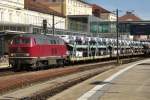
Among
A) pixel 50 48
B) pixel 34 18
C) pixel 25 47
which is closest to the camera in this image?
pixel 25 47

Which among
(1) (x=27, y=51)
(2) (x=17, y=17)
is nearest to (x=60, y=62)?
(1) (x=27, y=51)

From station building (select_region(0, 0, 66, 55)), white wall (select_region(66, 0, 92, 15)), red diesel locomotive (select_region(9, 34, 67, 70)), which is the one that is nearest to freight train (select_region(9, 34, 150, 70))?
red diesel locomotive (select_region(9, 34, 67, 70))

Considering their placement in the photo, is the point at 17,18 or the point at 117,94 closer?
the point at 117,94

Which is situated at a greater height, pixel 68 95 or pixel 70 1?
pixel 70 1

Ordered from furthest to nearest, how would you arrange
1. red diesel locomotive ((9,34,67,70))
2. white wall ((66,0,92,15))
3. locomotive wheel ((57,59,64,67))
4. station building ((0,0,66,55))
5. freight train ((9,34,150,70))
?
white wall ((66,0,92,15))
station building ((0,0,66,55))
locomotive wheel ((57,59,64,67))
freight train ((9,34,150,70))
red diesel locomotive ((9,34,67,70))

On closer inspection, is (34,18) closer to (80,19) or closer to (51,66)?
(80,19)

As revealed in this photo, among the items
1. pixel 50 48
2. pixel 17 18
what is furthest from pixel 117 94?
pixel 17 18

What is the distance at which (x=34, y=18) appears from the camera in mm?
110562

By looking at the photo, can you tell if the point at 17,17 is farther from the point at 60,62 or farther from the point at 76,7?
the point at 76,7

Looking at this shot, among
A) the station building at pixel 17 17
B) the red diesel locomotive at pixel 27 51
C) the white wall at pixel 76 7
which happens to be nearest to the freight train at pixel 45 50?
the red diesel locomotive at pixel 27 51

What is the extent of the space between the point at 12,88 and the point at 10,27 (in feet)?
179

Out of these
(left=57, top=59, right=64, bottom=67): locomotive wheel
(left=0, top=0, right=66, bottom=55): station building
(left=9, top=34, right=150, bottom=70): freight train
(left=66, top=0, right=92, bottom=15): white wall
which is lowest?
(left=57, top=59, right=64, bottom=67): locomotive wheel

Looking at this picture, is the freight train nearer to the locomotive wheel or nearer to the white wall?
the locomotive wheel

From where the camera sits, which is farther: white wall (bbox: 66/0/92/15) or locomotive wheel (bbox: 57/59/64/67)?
white wall (bbox: 66/0/92/15)
